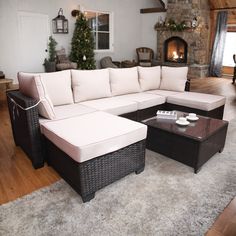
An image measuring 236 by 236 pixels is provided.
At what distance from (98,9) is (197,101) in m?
5.71

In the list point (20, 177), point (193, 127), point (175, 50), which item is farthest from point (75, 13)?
point (20, 177)

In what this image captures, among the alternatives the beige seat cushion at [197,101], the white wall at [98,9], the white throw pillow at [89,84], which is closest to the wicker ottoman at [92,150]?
the white throw pillow at [89,84]

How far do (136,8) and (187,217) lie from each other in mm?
8549

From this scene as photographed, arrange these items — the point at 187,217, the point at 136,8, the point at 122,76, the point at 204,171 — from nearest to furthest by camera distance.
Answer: the point at 187,217 → the point at 204,171 → the point at 122,76 → the point at 136,8

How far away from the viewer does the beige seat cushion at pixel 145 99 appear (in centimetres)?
328

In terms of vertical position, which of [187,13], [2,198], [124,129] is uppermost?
[187,13]

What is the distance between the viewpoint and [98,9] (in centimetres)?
762

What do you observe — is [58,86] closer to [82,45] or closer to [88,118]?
[88,118]

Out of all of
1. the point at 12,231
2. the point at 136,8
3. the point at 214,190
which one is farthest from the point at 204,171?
the point at 136,8

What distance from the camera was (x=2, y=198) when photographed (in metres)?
1.89

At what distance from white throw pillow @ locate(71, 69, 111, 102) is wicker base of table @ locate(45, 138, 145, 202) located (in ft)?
3.29

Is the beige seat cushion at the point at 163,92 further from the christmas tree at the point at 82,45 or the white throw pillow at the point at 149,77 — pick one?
the christmas tree at the point at 82,45

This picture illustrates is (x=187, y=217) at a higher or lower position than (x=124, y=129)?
lower

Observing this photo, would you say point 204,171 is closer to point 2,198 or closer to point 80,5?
point 2,198
